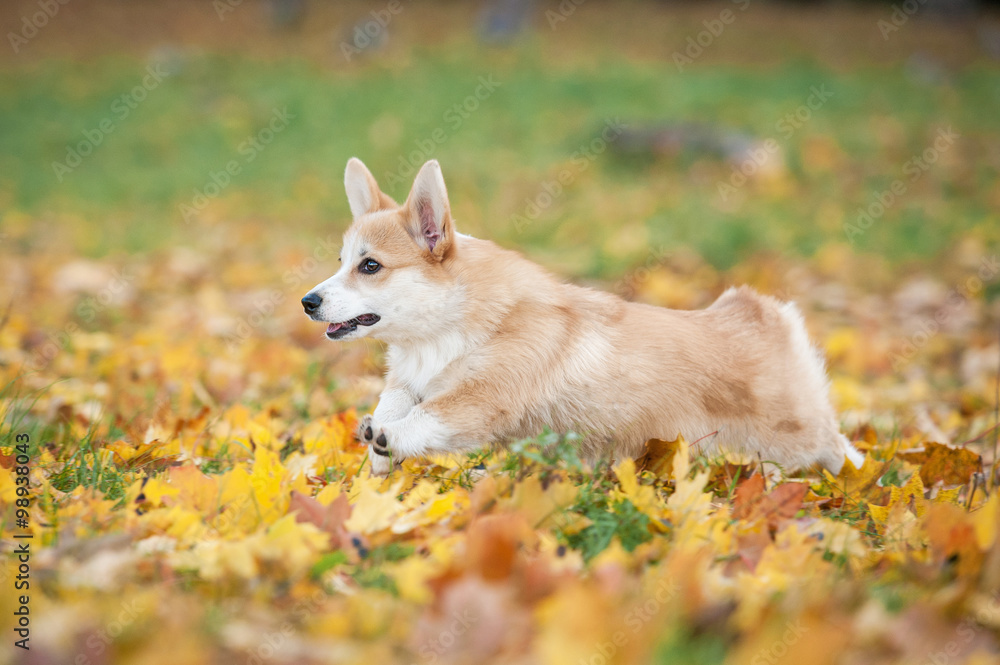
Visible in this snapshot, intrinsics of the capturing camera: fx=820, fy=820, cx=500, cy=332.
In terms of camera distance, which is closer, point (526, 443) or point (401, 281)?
point (526, 443)

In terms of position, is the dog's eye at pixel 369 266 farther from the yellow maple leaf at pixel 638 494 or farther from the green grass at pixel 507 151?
the green grass at pixel 507 151

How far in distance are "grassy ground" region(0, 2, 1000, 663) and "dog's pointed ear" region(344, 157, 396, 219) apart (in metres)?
0.85

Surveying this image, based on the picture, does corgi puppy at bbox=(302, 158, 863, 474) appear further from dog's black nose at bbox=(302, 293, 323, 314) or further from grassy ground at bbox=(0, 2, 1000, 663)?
grassy ground at bbox=(0, 2, 1000, 663)

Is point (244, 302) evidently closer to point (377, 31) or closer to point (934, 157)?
point (934, 157)

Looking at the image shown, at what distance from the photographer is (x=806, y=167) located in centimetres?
903

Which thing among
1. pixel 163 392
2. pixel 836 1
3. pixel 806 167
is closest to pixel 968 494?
pixel 163 392

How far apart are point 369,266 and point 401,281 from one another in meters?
0.16

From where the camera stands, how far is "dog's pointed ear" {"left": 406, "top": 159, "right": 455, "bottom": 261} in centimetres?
265

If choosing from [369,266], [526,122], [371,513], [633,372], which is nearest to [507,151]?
[526,122]

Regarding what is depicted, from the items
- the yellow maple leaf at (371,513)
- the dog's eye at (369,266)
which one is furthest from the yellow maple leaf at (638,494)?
the dog's eye at (369,266)

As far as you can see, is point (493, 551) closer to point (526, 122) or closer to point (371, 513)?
point (371, 513)

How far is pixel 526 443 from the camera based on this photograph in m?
2.18

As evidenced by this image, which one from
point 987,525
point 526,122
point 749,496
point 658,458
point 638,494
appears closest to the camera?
point 987,525

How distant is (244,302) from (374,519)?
4.29m
